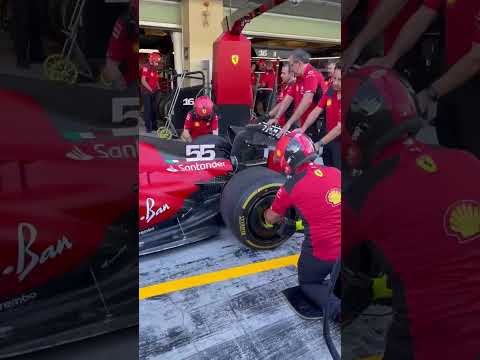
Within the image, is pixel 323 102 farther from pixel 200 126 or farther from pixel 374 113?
pixel 374 113

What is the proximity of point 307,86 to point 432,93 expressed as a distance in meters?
4.72

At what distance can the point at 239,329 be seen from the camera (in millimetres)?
2242

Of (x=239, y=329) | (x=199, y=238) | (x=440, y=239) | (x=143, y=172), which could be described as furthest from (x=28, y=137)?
(x=199, y=238)

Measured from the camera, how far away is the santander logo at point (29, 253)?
1047mm

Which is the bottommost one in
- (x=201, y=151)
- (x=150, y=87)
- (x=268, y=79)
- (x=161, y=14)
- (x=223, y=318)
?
(x=223, y=318)

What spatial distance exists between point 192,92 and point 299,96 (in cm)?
428

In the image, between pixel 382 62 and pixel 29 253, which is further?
pixel 29 253

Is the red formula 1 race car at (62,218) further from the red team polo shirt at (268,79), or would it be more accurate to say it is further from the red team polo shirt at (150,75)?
the red team polo shirt at (268,79)

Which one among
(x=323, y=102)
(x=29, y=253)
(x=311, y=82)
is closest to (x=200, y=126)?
(x=311, y=82)

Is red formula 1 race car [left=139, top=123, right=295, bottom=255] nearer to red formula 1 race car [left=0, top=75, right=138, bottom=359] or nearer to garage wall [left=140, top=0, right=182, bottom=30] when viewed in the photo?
red formula 1 race car [left=0, top=75, right=138, bottom=359]

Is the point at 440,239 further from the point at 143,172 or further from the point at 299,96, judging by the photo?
the point at 299,96

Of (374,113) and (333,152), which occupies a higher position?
(374,113)

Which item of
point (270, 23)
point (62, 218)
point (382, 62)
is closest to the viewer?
point (382, 62)

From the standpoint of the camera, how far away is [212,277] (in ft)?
9.39
